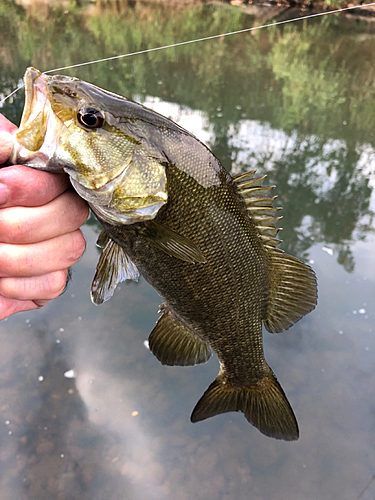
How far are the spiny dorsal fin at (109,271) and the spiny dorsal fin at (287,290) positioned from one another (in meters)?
0.48

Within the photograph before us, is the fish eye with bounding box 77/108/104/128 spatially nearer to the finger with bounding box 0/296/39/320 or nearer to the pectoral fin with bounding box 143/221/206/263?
the pectoral fin with bounding box 143/221/206/263

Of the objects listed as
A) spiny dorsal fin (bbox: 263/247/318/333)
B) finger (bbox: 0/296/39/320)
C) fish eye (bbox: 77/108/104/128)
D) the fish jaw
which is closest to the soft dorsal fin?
spiny dorsal fin (bbox: 263/247/318/333)

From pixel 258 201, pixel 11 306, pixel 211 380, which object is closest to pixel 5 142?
pixel 11 306

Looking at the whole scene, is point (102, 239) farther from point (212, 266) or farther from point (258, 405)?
point (258, 405)

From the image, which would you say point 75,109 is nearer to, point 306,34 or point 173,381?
point 173,381

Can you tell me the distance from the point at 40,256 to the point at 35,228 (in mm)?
92

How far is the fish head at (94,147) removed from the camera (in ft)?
2.76

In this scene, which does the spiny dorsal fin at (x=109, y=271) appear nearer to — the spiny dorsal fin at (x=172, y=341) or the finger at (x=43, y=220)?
the finger at (x=43, y=220)

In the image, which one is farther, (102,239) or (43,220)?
(102,239)

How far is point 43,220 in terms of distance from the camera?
38.2 inches

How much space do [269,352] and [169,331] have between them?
48.7 inches

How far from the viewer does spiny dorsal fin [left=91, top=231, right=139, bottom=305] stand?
45.8 inches

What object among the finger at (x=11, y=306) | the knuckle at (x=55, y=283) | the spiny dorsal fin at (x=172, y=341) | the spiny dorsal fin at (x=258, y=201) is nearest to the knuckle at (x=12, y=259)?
the knuckle at (x=55, y=283)

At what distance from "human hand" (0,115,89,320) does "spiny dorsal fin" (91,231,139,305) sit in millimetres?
93
